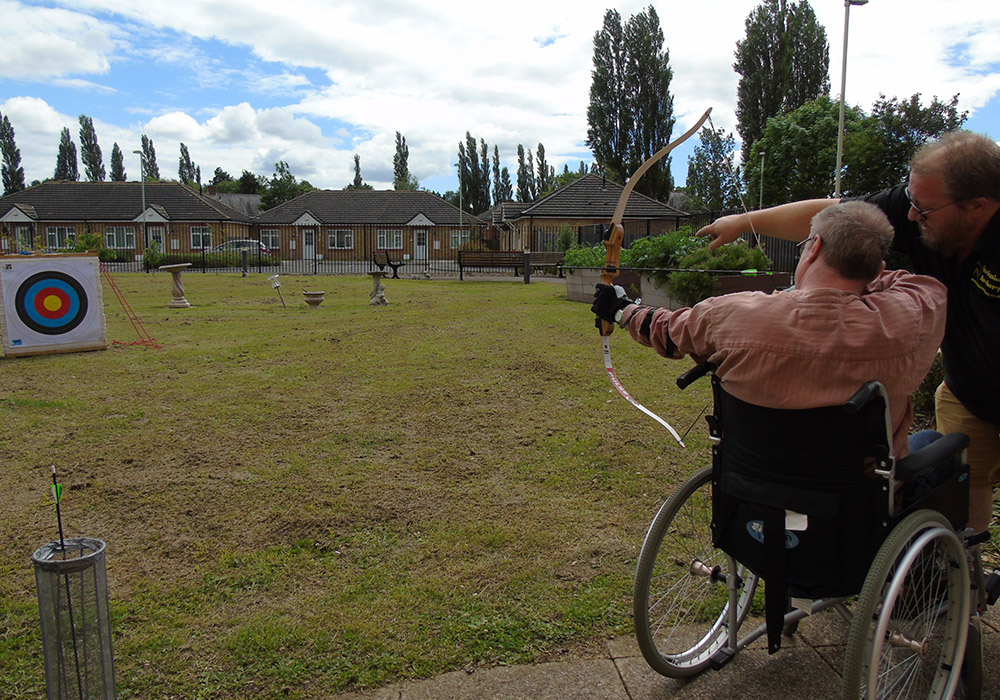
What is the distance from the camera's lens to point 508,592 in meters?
2.98

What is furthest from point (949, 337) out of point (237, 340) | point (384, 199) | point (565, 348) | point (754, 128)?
point (384, 199)

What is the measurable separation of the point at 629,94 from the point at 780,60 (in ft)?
30.6

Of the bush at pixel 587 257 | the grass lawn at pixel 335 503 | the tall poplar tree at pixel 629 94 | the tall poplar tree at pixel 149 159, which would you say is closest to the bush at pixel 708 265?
the grass lawn at pixel 335 503

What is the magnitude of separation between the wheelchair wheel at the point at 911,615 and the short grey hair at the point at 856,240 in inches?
26.9

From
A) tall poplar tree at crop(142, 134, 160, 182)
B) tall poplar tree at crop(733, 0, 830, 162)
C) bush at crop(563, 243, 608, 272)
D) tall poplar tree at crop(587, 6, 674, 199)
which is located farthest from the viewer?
tall poplar tree at crop(142, 134, 160, 182)

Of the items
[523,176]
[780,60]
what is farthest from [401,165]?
[780,60]

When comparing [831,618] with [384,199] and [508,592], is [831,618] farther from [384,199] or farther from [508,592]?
[384,199]

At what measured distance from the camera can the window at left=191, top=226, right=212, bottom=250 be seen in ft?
158

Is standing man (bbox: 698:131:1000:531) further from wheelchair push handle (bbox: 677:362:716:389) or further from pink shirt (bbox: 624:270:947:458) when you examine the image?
wheelchair push handle (bbox: 677:362:716:389)

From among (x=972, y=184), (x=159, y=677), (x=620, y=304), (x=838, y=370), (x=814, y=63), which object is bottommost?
(x=159, y=677)

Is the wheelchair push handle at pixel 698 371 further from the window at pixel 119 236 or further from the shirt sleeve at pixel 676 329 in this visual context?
the window at pixel 119 236

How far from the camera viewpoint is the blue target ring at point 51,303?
856 centimetres

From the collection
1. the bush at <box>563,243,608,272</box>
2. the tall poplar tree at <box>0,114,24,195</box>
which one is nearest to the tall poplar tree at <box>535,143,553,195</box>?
the tall poplar tree at <box>0,114,24,195</box>

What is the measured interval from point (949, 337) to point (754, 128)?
41220 millimetres
